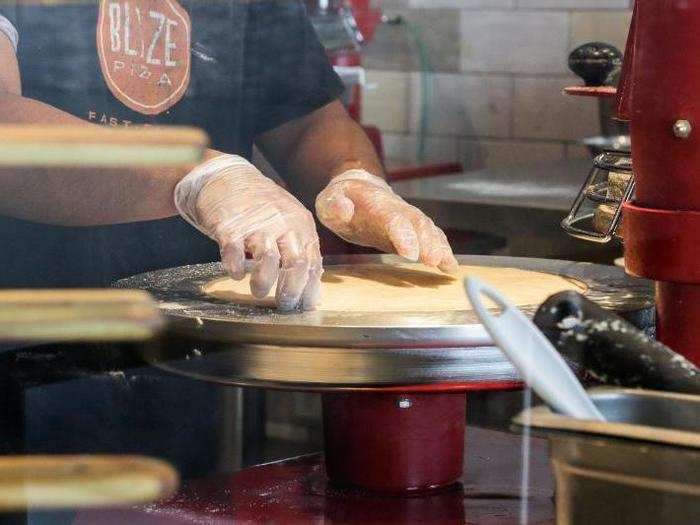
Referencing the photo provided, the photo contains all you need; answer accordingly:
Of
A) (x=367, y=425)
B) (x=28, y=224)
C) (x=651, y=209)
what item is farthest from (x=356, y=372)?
(x=28, y=224)

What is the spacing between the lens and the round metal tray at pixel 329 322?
33.3 inches

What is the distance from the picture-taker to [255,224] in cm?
101

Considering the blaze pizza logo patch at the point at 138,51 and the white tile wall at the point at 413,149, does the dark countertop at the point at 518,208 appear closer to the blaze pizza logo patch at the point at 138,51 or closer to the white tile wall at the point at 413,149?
the white tile wall at the point at 413,149

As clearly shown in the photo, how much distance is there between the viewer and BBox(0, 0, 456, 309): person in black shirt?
0.97m

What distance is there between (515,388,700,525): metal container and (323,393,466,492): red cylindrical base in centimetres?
30

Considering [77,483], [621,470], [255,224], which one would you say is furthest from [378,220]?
[621,470]

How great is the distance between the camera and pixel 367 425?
3.14 feet

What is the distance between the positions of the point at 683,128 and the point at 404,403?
29 cm

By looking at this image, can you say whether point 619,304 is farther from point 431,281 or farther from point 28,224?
point 28,224

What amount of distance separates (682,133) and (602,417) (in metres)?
0.26

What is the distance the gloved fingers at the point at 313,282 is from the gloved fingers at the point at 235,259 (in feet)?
0.19

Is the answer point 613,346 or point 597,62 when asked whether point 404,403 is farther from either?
point 597,62

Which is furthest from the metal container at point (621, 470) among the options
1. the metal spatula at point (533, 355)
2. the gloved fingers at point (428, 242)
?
the gloved fingers at point (428, 242)

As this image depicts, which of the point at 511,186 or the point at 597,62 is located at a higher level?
the point at 597,62
